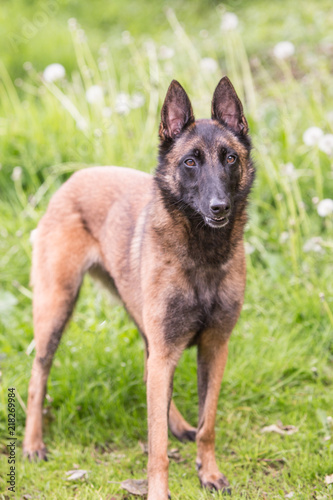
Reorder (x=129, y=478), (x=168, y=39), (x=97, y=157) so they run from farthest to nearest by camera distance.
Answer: (x=168, y=39)
(x=97, y=157)
(x=129, y=478)

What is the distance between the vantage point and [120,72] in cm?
768

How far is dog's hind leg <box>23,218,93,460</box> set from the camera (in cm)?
367

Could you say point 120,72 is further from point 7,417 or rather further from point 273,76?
point 7,417

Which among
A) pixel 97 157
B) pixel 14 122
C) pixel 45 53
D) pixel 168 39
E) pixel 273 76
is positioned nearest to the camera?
pixel 97 157

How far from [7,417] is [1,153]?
305 centimetres

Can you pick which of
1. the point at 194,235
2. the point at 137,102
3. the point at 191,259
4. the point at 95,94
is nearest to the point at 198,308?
the point at 191,259

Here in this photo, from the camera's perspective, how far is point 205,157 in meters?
2.91

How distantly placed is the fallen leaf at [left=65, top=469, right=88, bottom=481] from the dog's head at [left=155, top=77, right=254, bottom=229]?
5.10 feet

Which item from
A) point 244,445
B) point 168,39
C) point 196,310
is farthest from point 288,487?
point 168,39

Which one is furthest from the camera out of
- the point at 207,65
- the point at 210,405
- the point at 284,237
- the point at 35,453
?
the point at 207,65

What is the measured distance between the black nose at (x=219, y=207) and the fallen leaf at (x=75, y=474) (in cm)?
164

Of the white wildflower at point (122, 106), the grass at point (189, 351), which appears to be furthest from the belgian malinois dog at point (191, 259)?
the white wildflower at point (122, 106)

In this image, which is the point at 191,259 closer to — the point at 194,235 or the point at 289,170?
the point at 194,235

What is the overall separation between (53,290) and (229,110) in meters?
1.57
